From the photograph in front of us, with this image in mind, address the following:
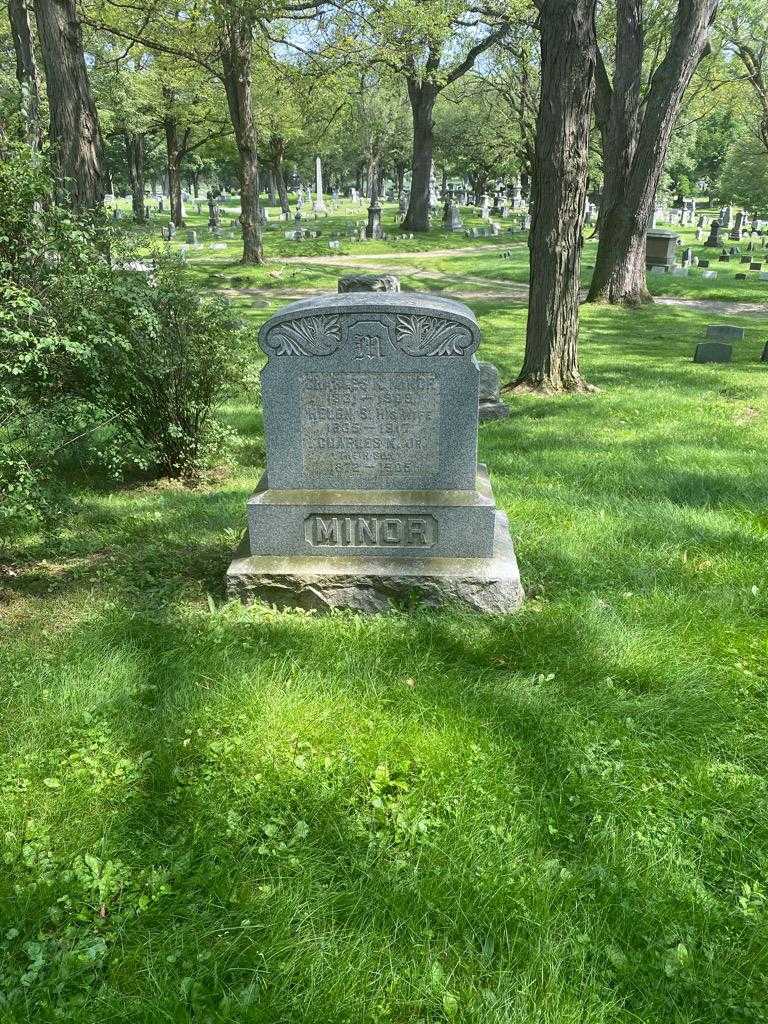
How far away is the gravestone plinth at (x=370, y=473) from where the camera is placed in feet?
13.9

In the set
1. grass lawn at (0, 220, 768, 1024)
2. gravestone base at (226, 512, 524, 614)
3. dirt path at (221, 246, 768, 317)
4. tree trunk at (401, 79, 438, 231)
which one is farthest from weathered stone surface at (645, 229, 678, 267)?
gravestone base at (226, 512, 524, 614)

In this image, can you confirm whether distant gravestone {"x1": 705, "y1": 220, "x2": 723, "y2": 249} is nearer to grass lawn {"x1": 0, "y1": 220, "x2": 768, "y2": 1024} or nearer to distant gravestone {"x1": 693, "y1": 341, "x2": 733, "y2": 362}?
distant gravestone {"x1": 693, "y1": 341, "x2": 733, "y2": 362}

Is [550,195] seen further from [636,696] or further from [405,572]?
[636,696]

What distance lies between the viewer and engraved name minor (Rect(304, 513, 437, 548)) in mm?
4465

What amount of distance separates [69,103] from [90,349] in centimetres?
735

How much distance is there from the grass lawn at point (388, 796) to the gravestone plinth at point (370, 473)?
236 mm

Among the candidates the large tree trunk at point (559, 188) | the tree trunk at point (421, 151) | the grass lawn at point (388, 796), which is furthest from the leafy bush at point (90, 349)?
the tree trunk at point (421, 151)

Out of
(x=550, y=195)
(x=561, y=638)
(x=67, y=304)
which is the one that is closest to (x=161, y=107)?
(x=550, y=195)

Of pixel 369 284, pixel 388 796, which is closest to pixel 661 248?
pixel 369 284

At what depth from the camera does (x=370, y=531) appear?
4.48 m

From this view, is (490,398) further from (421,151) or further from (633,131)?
(421,151)

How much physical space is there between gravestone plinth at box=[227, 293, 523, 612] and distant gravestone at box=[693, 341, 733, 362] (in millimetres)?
9466

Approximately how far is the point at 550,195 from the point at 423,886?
8160 mm

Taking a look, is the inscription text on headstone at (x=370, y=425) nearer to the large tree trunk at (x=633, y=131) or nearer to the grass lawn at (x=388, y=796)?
the grass lawn at (x=388, y=796)
